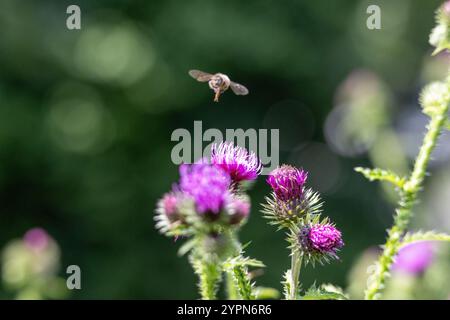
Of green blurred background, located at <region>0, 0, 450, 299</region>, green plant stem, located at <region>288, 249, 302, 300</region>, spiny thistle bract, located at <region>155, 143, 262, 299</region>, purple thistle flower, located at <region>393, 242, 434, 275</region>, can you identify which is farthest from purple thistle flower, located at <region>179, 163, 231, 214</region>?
green blurred background, located at <region>0, 0, 450, 299</region>

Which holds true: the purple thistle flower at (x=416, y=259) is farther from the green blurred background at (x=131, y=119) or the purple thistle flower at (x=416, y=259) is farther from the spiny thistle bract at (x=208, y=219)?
the green blurred background at (x=131, y=119)

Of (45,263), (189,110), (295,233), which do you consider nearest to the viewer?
(295,233)

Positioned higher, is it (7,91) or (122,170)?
(7,91)

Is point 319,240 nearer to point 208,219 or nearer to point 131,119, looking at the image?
point 208,219

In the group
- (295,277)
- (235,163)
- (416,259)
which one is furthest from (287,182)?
(416,259)

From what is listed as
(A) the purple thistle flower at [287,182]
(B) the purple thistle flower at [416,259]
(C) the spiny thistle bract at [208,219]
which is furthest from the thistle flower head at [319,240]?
(B) the purple thistle flower at [416,259]
